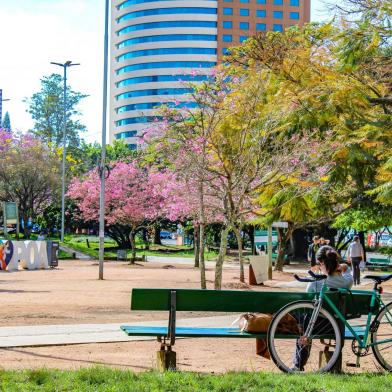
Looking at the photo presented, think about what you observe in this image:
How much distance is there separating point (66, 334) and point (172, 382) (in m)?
5.07

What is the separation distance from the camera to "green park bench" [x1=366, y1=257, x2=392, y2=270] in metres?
41.9

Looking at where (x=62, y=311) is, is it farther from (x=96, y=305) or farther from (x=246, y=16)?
(x=246, y=16)

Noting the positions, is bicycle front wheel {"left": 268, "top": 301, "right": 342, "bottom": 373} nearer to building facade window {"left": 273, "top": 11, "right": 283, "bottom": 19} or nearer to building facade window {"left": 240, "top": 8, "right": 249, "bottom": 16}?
building facade window {"left": 240, "top": 8, "right": 249, "bottom": 16}

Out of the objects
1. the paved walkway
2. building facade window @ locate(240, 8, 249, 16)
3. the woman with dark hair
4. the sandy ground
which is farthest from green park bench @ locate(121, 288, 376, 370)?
building facade window @ locate(240, 8, 249, 16)

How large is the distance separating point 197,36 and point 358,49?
114 metres

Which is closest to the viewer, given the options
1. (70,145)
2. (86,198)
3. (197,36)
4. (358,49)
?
(358,49)

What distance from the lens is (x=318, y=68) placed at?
48.8ft

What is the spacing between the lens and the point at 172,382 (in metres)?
5.83

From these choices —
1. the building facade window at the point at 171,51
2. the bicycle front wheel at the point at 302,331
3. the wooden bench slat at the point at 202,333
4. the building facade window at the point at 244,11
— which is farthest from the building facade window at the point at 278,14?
the bicycle front wheel at the point at 302,331

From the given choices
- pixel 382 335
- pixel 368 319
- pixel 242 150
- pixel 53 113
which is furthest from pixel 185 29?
pixel 368 319

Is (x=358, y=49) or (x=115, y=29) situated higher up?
(x=115, y=29)

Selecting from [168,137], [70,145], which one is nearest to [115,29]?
[70,145]

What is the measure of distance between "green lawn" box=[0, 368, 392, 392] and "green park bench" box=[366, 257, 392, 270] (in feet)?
120

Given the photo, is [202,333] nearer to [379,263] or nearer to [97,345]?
[97,345]
